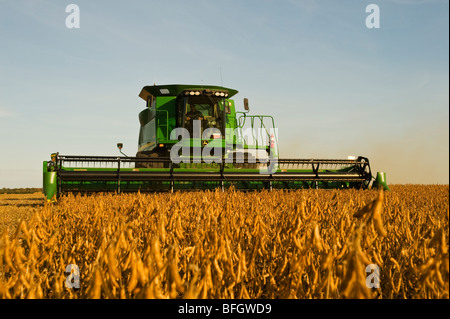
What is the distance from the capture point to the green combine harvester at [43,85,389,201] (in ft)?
29.8

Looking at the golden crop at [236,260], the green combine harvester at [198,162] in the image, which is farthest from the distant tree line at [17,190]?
the golden crop at [236,260]

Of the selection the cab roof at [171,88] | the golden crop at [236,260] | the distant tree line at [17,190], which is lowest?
the distant tree line at [17,190]

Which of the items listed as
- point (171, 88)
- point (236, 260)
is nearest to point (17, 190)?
point (171, 88)

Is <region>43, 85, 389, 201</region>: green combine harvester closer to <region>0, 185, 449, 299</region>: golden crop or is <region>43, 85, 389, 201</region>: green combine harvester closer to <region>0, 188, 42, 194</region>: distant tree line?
<region>0, 185, 449, 299</region>: golden crop

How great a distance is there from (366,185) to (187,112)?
16.3 ft

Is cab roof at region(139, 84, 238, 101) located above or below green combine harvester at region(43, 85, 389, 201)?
above

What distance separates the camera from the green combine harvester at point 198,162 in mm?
9086

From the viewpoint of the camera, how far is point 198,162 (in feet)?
34.3

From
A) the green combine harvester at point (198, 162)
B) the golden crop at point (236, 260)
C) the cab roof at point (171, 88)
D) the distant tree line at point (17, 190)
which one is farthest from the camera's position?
the distant tree line at point (17, 190)

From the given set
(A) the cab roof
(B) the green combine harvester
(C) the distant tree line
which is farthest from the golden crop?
(C) the distant tree line

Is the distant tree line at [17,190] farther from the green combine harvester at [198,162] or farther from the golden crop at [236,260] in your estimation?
the golden crop at [236,260]
